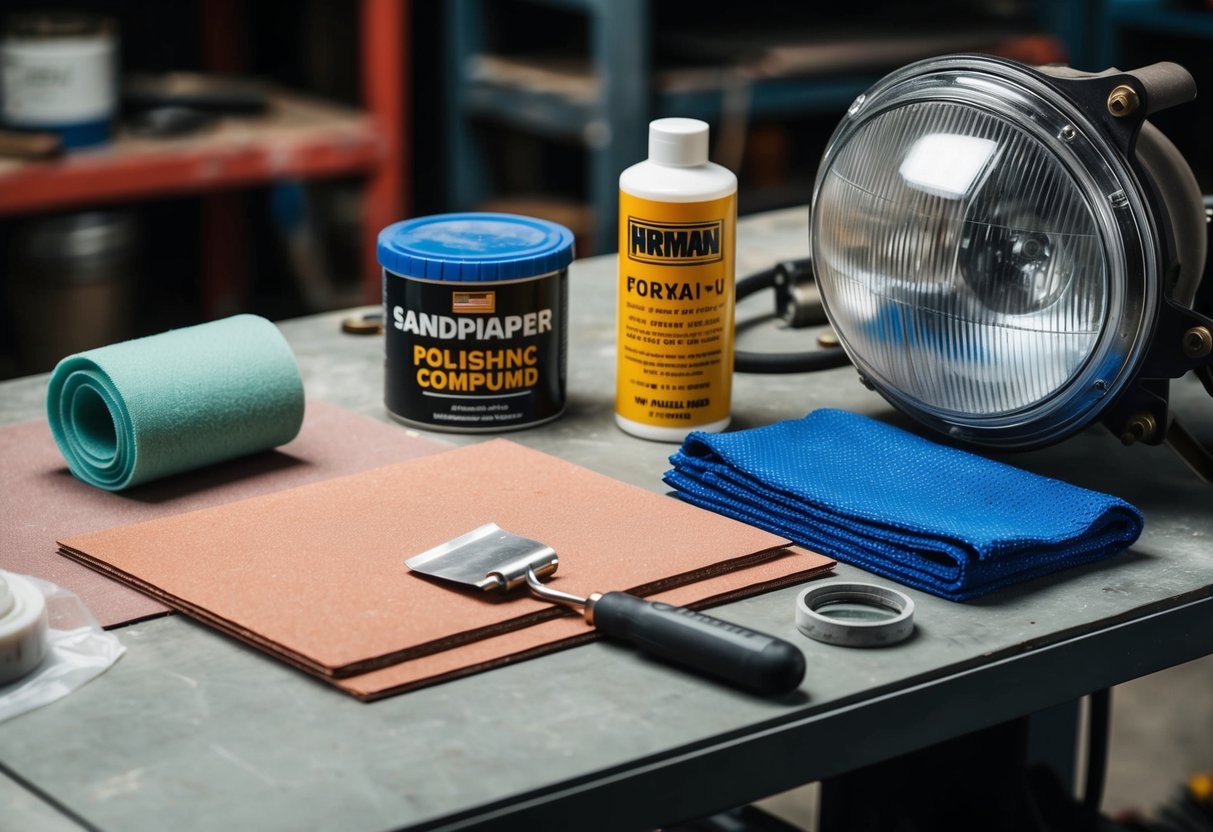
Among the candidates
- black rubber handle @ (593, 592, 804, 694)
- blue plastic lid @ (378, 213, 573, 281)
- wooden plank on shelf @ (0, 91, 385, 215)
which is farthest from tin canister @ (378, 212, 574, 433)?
wooden plank on shelf @ (0, 91, 385, 215)

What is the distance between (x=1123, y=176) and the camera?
92 cm

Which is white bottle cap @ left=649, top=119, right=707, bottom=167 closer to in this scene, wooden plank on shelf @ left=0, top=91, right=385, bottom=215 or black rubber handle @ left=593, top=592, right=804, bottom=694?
black rubber handle @ left=593, top=592, right=804, bottom=694

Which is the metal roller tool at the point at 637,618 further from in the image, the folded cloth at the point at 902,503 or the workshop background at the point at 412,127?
the workshop background at the point at 412,127

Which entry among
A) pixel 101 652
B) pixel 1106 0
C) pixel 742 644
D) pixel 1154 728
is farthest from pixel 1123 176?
pixel 1106 0

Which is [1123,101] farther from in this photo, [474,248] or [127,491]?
[127,491]

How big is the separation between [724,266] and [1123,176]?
256mm

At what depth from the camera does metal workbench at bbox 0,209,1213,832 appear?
0.67 meters

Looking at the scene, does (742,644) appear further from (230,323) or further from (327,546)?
(230,323)

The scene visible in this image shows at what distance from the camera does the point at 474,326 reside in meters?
1.06

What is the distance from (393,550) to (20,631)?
21 cm

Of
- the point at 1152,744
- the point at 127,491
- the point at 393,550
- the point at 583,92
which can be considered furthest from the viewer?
the point at 583,92

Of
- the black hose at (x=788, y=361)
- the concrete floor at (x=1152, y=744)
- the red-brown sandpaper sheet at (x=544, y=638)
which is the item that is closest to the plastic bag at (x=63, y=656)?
the red-brown sandpaper sheet at (x=544, y=638)

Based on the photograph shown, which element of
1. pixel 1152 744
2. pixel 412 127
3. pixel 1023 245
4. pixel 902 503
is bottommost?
pixel 1152 744

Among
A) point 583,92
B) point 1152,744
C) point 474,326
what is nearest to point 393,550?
point 474,326
